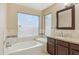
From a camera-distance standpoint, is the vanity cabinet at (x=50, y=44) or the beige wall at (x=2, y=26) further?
the vanity cabinet at (x=50, y=44)

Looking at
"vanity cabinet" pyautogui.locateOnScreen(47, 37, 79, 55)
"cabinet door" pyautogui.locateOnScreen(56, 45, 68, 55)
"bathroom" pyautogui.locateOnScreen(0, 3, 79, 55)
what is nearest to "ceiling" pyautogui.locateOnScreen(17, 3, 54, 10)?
"bathroom" pyautogui.locateOnScreen(0, 3, 79, 55)

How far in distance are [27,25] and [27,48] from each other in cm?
40

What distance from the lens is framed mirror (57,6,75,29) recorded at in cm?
195

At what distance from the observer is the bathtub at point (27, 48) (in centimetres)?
177

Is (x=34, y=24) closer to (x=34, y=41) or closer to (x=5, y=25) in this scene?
(x=34, y=41)

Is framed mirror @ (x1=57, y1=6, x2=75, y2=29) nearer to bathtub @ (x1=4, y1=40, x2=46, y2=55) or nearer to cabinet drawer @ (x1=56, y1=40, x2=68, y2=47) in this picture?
cabinet drawer @ (x1=56, y1=40, x2=68, y2=47)

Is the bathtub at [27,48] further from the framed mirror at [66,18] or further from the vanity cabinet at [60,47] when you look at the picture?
the framed mirror at [66,18]

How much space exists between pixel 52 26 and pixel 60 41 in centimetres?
29

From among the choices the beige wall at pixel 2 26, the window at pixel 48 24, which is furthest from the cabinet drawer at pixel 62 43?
the beige wall at pixel 2 26

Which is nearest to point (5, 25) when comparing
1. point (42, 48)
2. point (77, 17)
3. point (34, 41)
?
point (34, 41)

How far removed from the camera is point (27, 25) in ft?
6.16

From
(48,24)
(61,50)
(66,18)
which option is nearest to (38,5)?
(48,24)

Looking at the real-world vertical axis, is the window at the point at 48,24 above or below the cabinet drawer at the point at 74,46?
above

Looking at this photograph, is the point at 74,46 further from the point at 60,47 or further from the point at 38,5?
the point at 38,5
